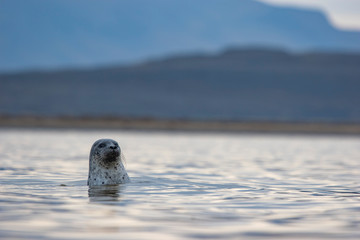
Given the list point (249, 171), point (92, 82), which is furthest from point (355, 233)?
point (92, 82)

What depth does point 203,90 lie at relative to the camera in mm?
92812

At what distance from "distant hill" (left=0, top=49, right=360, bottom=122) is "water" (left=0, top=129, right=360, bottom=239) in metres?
59.4

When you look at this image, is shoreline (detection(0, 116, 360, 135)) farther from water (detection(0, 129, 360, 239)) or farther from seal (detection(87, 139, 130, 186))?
seal (detection(87, 139, 130, 186))

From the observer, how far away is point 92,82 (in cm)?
9512

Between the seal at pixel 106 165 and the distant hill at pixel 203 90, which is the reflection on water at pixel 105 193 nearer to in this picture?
Result: the seal at pixel 106 165

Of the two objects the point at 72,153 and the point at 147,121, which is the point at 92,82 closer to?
the point at 147,121

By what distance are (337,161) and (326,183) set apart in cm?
767

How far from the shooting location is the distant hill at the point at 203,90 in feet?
275

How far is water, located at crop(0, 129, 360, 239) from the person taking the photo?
8.34 m

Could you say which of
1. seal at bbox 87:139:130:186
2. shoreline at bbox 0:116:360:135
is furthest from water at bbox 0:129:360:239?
shoreline at bbox 0:116:360:135

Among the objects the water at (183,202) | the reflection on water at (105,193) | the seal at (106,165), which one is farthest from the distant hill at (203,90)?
the reflection on water at (105,193)

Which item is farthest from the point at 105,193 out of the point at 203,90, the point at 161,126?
the point at 203,90

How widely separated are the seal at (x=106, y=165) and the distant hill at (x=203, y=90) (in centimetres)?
6296

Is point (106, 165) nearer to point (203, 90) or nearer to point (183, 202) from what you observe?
point (183, 202)
